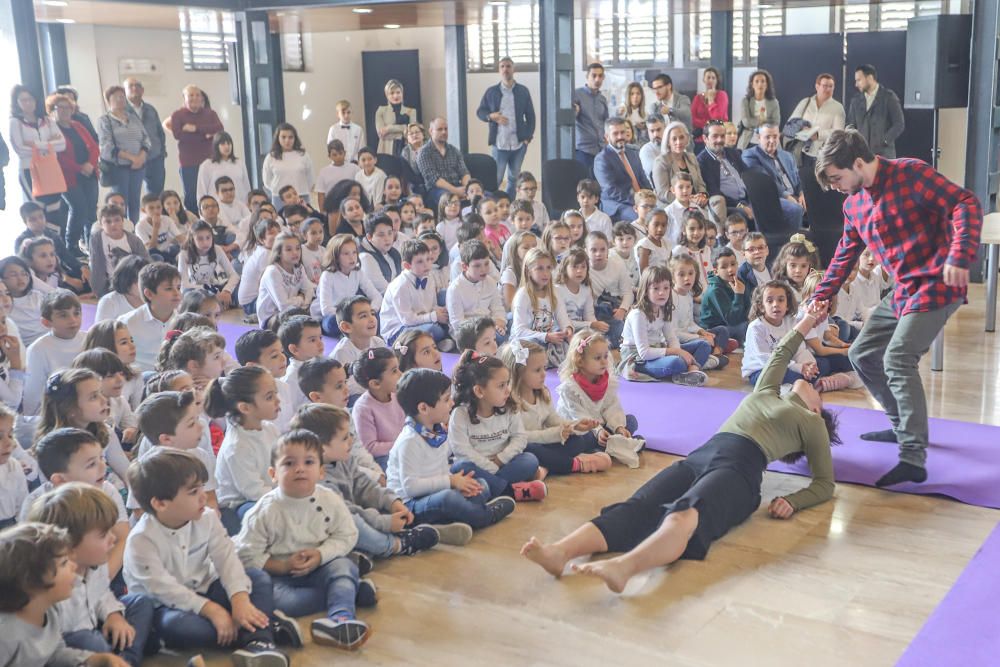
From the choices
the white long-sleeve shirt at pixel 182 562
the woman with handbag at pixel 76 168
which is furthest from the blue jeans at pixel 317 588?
the woman with handbag at pixel 76 168

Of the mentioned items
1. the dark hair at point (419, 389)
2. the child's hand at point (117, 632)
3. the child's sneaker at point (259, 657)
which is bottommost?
Result: the child's sneaker at point (259, 657)

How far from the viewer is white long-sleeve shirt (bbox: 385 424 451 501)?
155 inches

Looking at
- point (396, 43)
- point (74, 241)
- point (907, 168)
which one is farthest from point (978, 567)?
point (396, 43)

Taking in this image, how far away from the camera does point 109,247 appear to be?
7703 millimetres

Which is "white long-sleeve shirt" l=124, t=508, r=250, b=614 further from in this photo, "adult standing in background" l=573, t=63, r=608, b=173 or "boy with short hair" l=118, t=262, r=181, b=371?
"adult standing in background" l=573, t=63, r=608, b=173

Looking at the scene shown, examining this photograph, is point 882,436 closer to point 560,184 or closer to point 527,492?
point 527,492

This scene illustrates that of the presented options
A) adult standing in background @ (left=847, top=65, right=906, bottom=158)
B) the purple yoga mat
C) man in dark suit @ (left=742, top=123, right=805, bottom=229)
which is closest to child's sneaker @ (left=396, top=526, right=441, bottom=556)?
the purple yoga mat

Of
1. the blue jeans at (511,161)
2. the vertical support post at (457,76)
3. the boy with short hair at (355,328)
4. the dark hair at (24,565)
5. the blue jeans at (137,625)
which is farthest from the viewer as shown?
the vertical support post at (457,76)

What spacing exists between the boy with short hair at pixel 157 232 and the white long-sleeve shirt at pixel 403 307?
289 centimetres

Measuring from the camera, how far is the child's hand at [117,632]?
115 inches

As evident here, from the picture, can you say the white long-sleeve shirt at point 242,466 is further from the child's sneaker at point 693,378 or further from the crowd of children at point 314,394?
the child's sneaker at point 693,378

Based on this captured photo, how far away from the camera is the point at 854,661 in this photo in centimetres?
300

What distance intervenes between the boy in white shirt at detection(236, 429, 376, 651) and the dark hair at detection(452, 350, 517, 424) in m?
0.97

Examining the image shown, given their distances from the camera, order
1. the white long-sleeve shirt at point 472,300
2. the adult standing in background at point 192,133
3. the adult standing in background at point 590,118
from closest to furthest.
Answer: the white long-sleeve shirt at point 472,300 → the adult standing in background at point 590,118 → the adult standing in background at point 192,133
